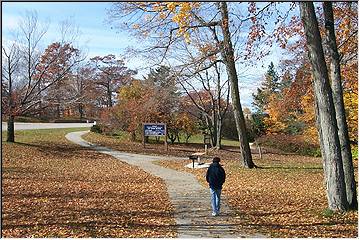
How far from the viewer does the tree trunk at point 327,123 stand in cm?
894

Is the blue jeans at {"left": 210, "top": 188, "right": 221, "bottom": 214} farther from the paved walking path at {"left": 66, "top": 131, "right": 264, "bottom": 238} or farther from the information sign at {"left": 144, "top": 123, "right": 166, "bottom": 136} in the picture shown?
the information sign at {"left": 144, "top": 123, "right": 166, "bottom": 136}

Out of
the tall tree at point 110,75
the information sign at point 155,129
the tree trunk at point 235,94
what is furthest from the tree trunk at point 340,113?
the tall tree at point 110,75

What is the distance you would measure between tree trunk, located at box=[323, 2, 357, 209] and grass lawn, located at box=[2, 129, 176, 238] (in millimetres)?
4071

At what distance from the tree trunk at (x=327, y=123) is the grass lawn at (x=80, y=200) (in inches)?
139

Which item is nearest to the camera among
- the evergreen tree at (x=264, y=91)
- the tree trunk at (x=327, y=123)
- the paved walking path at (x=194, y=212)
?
the paved walking path at (x=194, y=212)

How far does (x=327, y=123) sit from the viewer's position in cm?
894

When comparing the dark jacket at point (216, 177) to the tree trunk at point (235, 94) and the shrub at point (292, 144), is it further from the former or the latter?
the shrub at point (292, 144)

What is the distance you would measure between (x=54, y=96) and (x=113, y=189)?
14.0m

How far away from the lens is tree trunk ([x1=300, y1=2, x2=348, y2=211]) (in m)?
8.94

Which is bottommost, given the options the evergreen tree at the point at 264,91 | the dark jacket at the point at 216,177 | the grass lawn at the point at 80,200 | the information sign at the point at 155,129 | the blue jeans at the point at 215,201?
the grass lawn at the point at 80,200

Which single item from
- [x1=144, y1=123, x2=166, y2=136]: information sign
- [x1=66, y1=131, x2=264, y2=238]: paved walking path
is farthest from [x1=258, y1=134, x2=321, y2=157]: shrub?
[x1=66, y1=131, x2=264, y2=238]: paved walking path

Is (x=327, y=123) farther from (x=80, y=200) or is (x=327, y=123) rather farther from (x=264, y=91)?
(x=264, y=91)

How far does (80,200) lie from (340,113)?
6.86 m

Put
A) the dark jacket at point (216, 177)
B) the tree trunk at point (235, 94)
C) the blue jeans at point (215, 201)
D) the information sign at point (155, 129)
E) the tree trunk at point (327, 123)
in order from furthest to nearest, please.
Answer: the information sign at point (155, 129), the tree trunk at point (235, 94), the dark jacket at point (216, 177), the blue jeans at point (215, 201), the tree trunk at point (327, 123)
